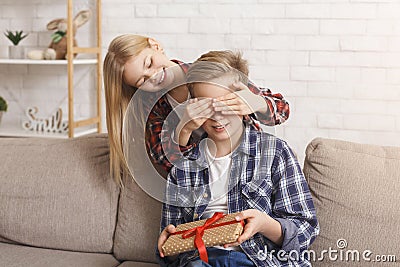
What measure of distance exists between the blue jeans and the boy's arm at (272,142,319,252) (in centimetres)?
14

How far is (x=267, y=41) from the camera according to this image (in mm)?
3004

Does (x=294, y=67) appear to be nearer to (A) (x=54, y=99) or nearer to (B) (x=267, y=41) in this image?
(B) (x=267, y=41)

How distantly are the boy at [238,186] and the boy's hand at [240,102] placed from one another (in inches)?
0.9

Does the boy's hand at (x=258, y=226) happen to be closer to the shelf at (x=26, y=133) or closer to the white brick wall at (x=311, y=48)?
the white brick wall at (x=311, y=48)

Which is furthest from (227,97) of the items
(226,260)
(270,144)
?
(226,260)

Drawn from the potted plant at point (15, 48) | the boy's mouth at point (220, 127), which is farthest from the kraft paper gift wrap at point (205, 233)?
the potted plant at point (15, 48)

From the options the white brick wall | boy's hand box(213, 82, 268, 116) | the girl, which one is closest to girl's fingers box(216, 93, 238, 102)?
boy's hand box(213, 82, 268, 116)

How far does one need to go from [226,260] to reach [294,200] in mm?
248

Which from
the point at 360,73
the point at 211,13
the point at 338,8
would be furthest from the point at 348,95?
the point at 211,13

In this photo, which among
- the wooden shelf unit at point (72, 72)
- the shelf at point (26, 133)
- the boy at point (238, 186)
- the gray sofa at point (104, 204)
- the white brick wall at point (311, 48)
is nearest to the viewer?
the boy at point (238, 186)

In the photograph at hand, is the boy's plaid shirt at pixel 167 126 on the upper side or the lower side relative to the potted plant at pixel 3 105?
upper

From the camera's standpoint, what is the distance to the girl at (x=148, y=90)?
1.78 meters

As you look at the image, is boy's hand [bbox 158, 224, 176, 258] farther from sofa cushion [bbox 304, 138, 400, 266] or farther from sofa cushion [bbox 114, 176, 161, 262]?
sofa cushion [bbox 304, 138, 400, 266]

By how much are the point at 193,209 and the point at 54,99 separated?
191cm
